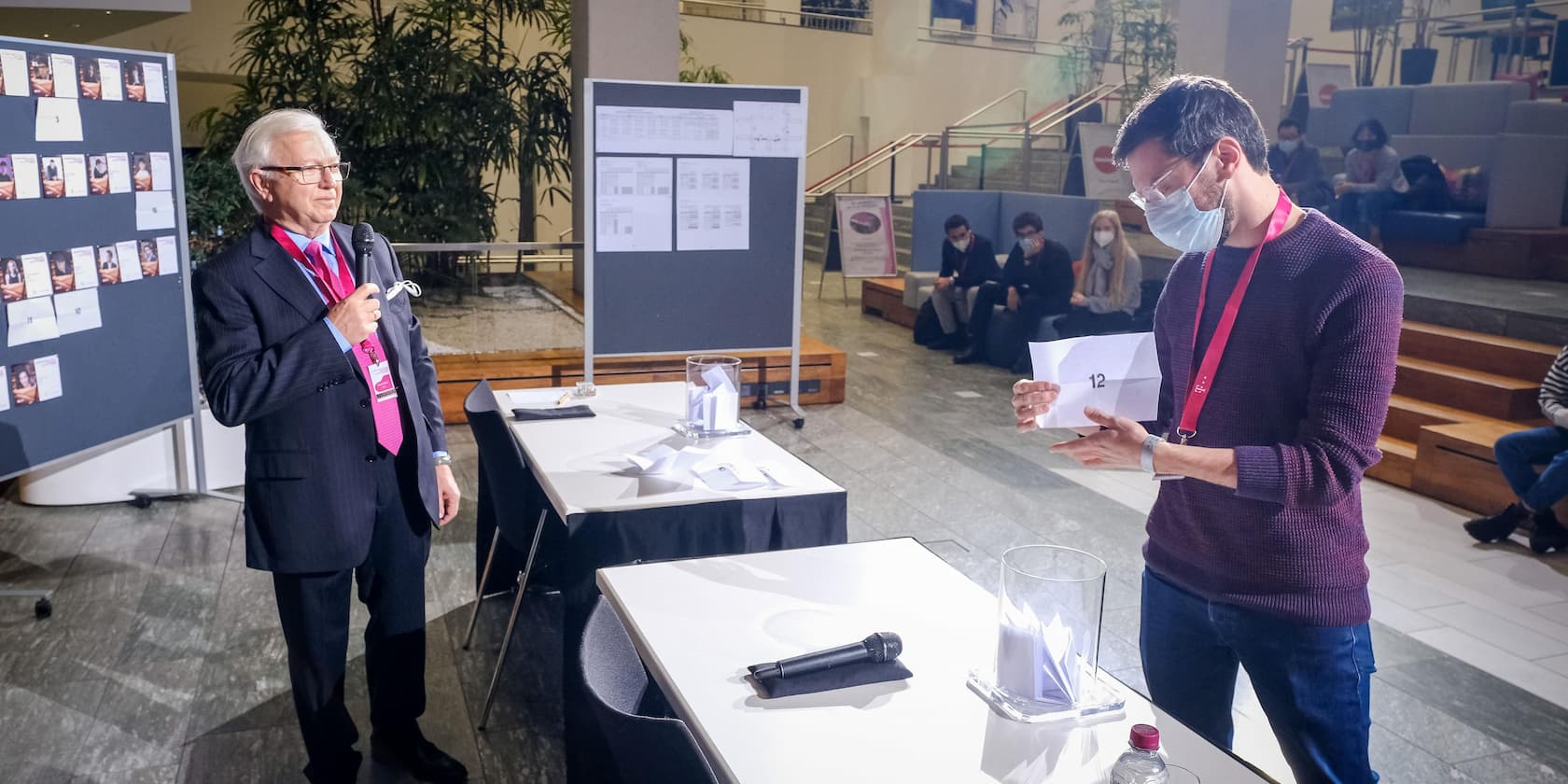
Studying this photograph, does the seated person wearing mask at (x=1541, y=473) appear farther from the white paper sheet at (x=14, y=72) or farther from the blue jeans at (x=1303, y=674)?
the white paper sheet at (x=14, y=72)

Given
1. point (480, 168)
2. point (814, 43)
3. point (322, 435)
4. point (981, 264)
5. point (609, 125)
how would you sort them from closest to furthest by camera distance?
point (322, 435) < point (609, 125) < point (480, 168) < point (981, 264) < point (814, 43)

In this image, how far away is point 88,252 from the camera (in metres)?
3.93

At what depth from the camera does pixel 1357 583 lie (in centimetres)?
164

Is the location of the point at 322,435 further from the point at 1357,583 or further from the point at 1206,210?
the point at 1357,583

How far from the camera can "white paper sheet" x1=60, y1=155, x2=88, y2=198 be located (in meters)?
3.84

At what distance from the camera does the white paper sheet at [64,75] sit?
3.76 metres

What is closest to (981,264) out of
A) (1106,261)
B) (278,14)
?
(1106,261)

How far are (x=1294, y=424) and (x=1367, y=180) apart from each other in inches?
334

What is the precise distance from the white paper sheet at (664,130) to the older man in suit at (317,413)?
312 centimetres

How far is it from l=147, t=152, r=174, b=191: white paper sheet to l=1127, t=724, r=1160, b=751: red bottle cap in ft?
13.6

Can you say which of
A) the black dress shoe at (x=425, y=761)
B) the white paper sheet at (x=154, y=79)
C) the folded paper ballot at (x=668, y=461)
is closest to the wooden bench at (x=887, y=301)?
the white paper sheet at (x=154, y=79)

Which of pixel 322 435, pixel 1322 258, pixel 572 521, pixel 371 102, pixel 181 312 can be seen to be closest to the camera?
pixel 1322 258

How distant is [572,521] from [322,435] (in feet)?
1.73

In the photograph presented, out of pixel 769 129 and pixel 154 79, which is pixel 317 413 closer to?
pixel 154 79
